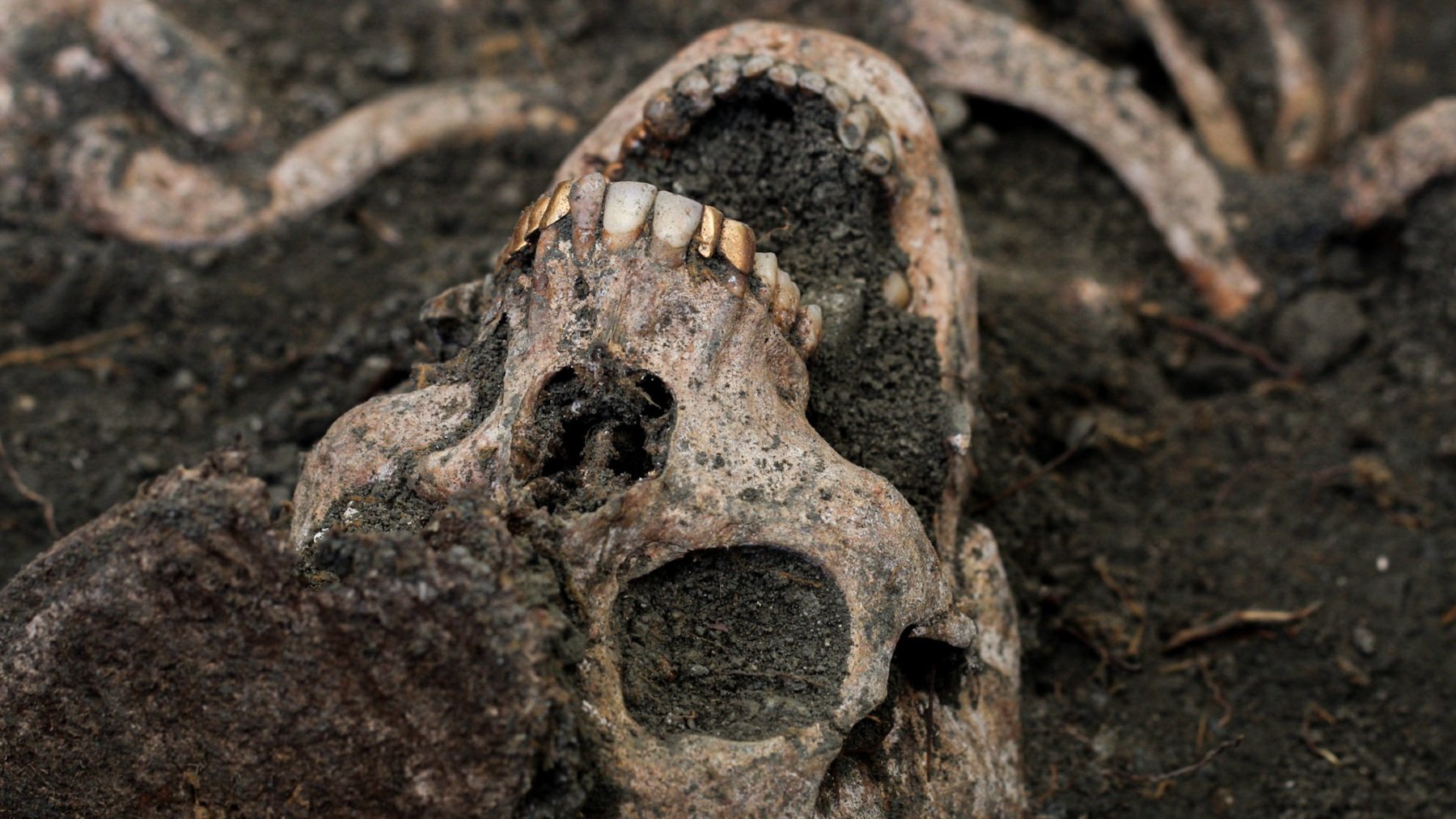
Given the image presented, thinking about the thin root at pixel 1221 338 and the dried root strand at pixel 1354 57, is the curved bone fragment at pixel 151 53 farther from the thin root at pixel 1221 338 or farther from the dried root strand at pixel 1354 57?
the dried root strand at pixel 1354 57

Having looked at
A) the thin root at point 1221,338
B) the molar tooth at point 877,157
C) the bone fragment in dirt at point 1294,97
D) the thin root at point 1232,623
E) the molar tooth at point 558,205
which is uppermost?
the molar tooth at point 558,205

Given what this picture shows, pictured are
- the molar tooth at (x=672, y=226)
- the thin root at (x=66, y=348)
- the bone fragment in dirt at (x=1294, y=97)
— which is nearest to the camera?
the molar tooth at (x=672, y=226)

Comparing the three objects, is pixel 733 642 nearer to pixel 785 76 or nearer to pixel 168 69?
pixel 785 76

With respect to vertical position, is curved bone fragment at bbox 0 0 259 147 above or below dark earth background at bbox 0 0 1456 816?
above

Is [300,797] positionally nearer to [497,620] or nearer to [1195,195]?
[497,620]

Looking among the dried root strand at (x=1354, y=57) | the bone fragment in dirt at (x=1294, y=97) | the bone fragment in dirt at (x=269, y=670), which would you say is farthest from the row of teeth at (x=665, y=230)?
the dried root strand at (x=1354, y=57)

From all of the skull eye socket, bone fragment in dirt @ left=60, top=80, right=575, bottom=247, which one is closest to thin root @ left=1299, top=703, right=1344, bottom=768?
the skull eye socket

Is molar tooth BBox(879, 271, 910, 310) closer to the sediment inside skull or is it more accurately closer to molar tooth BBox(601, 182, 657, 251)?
the sediment inside skull

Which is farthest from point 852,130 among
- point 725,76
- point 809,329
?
point 809,329
